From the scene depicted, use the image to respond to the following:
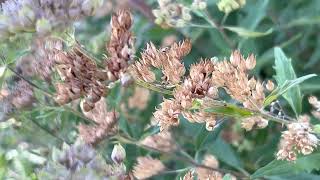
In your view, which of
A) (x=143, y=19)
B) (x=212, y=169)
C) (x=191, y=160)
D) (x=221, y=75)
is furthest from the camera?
(x=143, y=19)

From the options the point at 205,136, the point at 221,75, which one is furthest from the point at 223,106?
the point at 205,136

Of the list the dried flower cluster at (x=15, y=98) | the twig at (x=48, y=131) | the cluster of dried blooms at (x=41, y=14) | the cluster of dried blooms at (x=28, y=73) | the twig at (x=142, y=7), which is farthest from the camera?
the twig at (x=142, y=7)

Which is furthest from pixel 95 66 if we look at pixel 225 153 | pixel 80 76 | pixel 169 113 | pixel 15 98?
pixel 225 153

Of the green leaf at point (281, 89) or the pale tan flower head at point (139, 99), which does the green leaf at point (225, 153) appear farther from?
the green leaf at point (281, 89)

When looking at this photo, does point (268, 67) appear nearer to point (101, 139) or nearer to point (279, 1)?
point (279, 1)

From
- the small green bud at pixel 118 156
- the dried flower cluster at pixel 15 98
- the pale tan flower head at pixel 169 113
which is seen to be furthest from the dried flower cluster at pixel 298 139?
the dried flower cluster at pixel 15 98

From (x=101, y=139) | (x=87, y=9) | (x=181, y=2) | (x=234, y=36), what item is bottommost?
(x=101, y=139)
